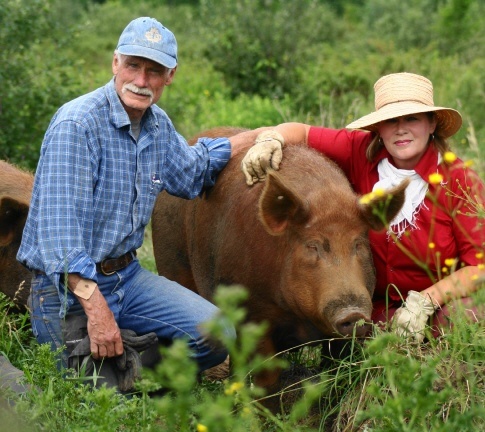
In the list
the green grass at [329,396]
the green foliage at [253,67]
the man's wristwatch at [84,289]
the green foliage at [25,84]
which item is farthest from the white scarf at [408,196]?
the green foliage at [25,84]

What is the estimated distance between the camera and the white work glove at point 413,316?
471 cm

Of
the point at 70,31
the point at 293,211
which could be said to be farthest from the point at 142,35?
the point at 70,31

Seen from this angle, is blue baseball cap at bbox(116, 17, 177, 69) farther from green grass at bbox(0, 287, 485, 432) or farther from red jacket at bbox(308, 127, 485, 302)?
green grass at bbox(0, 287, 485, 432)

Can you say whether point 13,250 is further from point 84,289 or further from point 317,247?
point 317,247

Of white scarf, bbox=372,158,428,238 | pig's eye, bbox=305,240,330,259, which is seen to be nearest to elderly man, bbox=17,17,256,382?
pig's eye, bbox=305,240,330,259

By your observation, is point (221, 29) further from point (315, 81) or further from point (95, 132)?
point (95, 132)

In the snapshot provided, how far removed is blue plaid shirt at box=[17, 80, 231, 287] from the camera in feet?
15.8

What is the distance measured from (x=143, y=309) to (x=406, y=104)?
1.92 m

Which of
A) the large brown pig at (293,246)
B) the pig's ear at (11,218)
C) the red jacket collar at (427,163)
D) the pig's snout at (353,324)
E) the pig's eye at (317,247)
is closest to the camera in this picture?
the pig's snout at (353,324)

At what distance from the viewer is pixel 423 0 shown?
85.3 feet

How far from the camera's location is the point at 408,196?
5.20 meters

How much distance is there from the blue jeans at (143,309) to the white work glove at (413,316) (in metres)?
1.05

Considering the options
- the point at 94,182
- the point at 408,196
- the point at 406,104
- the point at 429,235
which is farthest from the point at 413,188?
the point at 94,182

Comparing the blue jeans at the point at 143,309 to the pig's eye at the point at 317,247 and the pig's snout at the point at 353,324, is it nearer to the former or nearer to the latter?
the pig's eye at the point at 317,247
